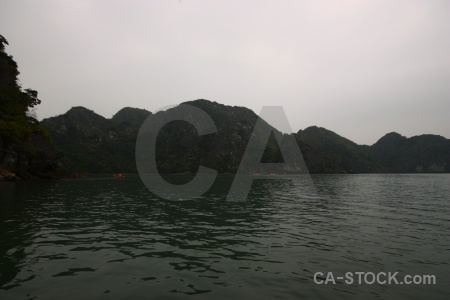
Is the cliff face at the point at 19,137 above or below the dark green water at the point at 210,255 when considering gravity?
above

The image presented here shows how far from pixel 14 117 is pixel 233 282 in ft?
310

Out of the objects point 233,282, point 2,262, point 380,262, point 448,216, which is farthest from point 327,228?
point 2,262

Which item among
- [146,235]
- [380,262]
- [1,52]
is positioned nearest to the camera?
[380,262]

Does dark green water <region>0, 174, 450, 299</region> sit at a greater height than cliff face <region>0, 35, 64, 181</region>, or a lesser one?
lesser

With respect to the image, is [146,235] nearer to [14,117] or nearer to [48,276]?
[48,276]

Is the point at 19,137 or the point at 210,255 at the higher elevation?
the point at 19,137

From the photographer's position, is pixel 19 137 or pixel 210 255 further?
pixel 19 137

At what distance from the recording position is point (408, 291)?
1095 centimetres

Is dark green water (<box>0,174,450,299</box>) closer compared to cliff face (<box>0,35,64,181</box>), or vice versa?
dark green water (<box>0,174,450,299</box>)

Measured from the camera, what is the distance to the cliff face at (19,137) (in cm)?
7798

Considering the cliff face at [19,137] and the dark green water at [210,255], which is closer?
the dark green water at [210,255]

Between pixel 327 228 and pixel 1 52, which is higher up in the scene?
pixel 1 52

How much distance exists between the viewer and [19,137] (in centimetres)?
8412

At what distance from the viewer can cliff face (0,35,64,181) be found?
77981 millimetres
